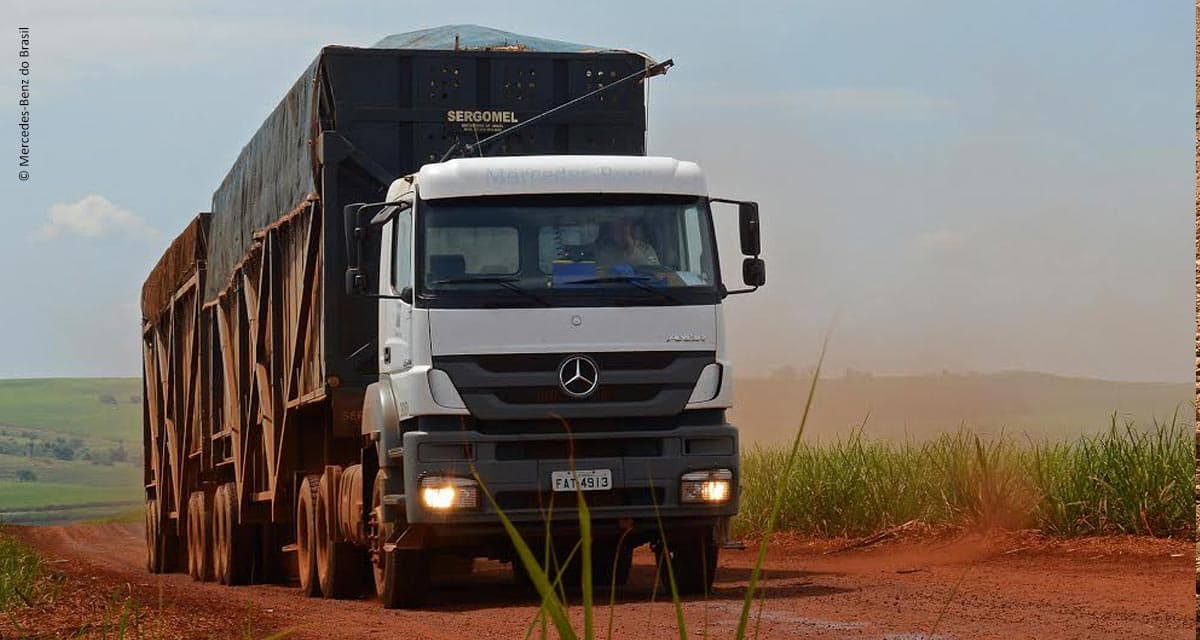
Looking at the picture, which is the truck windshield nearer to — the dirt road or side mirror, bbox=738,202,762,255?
side mirror, bbox=738,202,762,255

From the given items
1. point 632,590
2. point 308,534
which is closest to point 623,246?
point 632,590

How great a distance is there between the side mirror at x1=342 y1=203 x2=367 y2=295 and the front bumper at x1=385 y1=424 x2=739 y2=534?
1.02 m

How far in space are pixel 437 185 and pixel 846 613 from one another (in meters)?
3.66

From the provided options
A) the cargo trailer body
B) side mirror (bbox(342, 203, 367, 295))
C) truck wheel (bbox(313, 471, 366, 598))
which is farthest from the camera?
truck wheel (bbox(313, 471, 366, 598))

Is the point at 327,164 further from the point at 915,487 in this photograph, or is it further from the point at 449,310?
the point at 915,487

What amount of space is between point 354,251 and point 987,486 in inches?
264

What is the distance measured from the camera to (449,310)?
11242mm

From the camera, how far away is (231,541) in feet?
59.5

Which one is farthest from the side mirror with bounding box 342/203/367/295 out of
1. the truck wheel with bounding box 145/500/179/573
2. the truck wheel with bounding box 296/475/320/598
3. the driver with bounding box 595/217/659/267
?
the truck wheel with bounding box 145/500/179/573

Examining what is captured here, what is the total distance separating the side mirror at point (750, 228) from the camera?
11.7 m

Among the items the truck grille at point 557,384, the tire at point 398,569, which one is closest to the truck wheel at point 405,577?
the tire at point 398,569

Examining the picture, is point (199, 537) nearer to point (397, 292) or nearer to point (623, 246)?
point (397, 292)

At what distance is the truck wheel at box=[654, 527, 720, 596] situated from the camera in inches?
487

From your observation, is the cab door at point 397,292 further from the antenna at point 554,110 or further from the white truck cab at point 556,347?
the antenna at point 554,110
